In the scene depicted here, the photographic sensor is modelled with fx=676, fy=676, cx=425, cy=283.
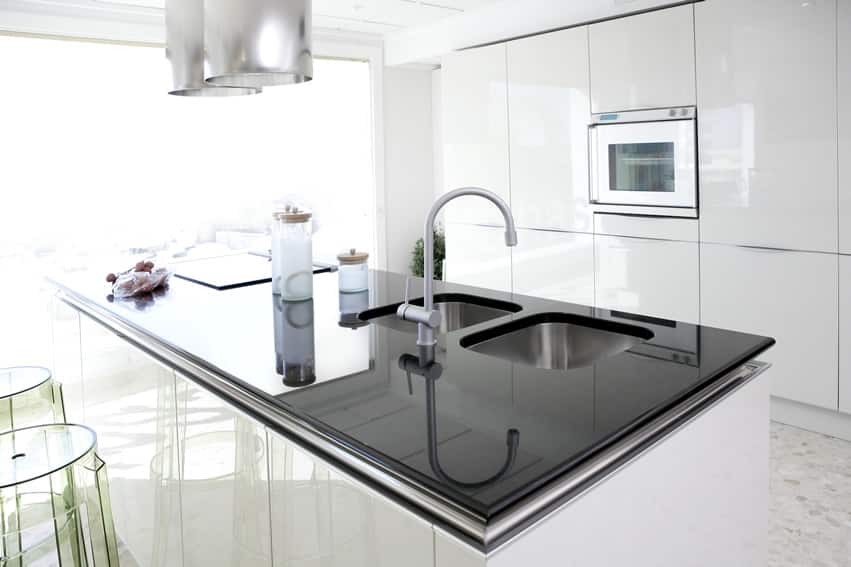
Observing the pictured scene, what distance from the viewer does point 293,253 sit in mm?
2195

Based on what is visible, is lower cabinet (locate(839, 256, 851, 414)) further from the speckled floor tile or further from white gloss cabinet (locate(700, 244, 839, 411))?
the speckled floor tile

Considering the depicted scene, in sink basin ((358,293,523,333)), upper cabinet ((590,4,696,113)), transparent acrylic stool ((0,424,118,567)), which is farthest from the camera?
upper cabinet ((590,4,696,113))

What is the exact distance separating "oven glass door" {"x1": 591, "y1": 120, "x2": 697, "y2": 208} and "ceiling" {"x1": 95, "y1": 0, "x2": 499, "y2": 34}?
5.29 ft

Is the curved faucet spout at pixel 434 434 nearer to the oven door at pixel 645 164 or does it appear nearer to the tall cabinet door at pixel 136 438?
the tall cabinet door at pixel 136 438

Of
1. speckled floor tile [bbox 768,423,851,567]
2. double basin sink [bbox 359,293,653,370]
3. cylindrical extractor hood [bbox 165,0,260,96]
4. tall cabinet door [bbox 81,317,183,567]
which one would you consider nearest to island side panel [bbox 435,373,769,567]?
double basin sink [bbox 359,293,653,370]

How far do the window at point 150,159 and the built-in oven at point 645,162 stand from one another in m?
2.63

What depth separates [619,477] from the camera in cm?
114

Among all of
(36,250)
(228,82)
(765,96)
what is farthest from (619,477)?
(36,250)

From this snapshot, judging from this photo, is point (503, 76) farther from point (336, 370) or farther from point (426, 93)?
point (336, 370)

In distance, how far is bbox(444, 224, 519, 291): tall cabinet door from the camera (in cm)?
486

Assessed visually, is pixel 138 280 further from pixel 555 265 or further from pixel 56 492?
pixel 555 265

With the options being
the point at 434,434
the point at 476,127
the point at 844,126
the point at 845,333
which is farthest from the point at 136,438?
the point at 476,127

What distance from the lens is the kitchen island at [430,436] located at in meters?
1.03

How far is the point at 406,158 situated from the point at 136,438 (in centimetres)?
462
